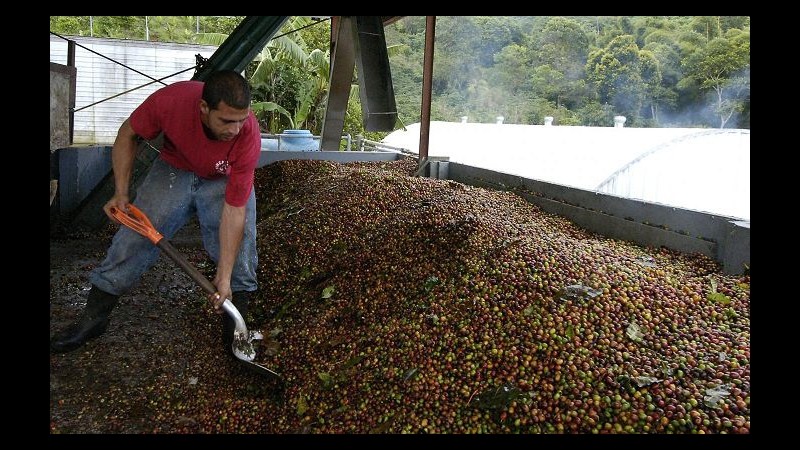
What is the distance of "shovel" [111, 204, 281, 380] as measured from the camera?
2.58m

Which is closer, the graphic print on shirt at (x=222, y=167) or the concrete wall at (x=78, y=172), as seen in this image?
the graphic print on shirt at (x=222, y=167)

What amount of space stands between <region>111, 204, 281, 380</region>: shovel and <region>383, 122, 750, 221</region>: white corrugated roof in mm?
3633

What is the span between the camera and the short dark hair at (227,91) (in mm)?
2470

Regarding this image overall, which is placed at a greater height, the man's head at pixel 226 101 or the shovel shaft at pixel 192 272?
the man's head at pixel 226 101

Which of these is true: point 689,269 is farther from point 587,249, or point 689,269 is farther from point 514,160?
point 514,160

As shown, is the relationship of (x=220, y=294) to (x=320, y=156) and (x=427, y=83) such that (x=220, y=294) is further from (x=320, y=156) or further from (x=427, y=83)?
(x=427, y=83)

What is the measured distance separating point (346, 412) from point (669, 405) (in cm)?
133

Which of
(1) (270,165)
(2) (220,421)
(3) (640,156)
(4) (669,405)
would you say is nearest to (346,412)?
(2) (220,421)

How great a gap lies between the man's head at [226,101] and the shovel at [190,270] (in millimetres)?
635

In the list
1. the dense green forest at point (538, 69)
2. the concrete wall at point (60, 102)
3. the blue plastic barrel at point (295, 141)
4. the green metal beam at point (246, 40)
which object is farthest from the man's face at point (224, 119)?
the dense green forest at point (538, 69)

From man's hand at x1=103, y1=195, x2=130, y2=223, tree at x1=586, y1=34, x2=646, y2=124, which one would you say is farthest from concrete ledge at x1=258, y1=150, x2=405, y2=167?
tree at x1=586, y1=34, x2=646, y2=124

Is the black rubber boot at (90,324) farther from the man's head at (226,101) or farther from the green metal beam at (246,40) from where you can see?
the green metal beam at (246,40)

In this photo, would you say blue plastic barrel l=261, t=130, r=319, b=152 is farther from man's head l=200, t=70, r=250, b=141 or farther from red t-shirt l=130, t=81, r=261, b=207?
man's head l=200, t=70, r=250, b=141

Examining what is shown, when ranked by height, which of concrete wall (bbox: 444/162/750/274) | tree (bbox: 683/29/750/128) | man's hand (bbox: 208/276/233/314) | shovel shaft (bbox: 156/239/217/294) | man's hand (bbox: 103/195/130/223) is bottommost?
man's hand (bbox: 208/276/233/314)
